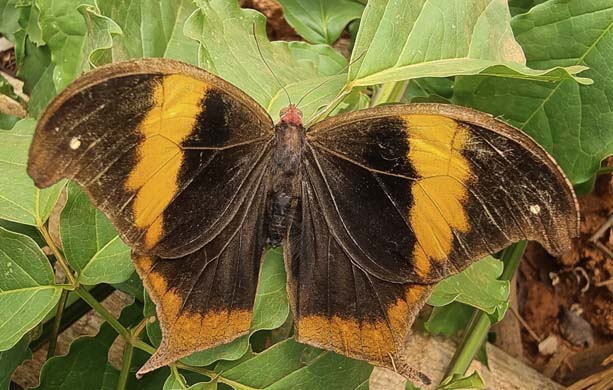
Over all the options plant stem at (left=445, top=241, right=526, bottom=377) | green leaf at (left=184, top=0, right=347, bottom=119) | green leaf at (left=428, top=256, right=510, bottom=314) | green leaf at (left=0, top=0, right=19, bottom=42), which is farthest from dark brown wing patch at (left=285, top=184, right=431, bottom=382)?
green leaf at (left=0, top=0, right=19, bottom=42)

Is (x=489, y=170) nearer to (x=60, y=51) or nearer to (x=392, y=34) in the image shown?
(x=392, y=34)

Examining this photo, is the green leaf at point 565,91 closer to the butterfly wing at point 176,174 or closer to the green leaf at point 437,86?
the green leaf at point 437,86

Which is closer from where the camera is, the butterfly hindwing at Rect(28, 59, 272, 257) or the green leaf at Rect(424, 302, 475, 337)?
the butterfly hindwing at Rect(28, 59, 272, 257)

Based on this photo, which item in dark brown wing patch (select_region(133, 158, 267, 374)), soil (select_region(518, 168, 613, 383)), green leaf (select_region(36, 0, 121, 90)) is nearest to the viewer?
dark brown wing patch (select_region(133, 158, 267, 374))

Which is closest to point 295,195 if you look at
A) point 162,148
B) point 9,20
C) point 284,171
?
point 284,171

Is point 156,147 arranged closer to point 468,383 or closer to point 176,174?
point 176,174

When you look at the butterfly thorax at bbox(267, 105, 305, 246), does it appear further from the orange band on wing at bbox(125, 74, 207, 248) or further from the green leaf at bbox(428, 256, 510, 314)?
the green leaf at bbox(428, 256, 510, 314)

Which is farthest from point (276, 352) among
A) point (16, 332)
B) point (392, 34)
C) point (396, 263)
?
point (392, 34)

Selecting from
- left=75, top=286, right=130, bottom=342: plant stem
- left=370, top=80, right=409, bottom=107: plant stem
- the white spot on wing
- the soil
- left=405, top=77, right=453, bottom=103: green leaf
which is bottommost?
the soil
